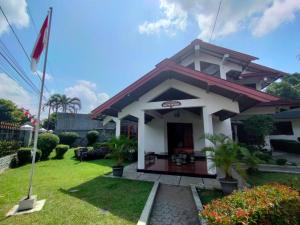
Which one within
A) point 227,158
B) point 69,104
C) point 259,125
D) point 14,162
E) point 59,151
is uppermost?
point 69,104

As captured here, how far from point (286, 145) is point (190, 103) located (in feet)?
43.9

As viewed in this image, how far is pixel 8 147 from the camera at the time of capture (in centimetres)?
1064

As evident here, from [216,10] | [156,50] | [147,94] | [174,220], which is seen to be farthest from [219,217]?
[156,50]

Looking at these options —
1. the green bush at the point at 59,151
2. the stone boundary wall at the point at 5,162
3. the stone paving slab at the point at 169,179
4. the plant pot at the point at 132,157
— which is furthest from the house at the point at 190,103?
the stone boundary wall at the point at 5,162

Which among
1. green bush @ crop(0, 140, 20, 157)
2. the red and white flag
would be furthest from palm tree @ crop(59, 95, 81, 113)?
the red and white flag

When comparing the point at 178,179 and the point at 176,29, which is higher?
the point at 176,29

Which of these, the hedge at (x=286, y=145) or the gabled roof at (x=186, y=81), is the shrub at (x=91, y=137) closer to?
the gabled roof at (x=186, y=81)

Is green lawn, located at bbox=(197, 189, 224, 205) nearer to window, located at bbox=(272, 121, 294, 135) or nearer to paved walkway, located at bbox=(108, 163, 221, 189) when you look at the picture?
paved walkway, located at bbox=(108, 163, 221, 189)

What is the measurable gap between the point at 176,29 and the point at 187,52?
109 inches

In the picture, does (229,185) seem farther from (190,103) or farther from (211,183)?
(190,103)

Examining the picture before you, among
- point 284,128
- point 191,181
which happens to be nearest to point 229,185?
point 191,181

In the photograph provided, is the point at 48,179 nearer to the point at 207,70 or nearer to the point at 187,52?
the point at 187,52

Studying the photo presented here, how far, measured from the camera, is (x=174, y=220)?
13.4 ft

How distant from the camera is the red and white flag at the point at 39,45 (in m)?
5.34
